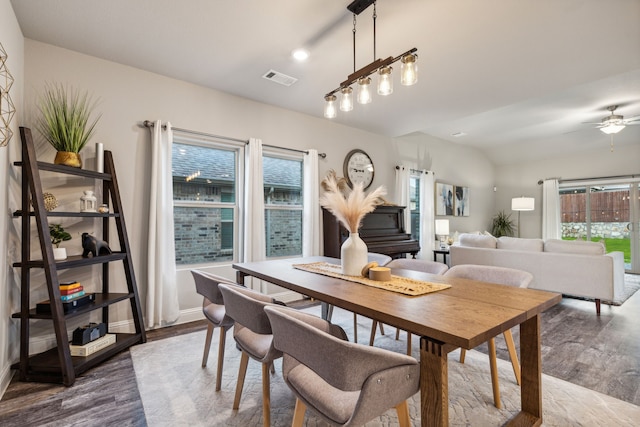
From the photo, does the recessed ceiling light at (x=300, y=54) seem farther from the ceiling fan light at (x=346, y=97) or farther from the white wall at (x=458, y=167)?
the white wall at (x=458, y=167)

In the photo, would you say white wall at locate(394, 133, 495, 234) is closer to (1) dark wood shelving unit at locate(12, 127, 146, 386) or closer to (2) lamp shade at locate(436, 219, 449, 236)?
(2) lamp shade at locate(436, 219, 449, 236)

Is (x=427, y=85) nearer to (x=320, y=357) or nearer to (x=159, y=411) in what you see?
(x=320, y=357)

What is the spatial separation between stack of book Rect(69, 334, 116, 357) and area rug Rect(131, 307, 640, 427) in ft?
0.82

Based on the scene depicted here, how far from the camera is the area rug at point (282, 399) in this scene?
1669 millimetres

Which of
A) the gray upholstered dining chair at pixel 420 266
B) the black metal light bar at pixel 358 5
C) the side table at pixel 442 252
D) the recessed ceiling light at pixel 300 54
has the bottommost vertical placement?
the side table at pixel 442 252

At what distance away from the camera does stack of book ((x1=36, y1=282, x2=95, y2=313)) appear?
2.18 metres

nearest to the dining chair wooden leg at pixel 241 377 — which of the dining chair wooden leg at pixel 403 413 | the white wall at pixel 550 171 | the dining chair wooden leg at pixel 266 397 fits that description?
the dining chair wooden leg at pixel 266 397

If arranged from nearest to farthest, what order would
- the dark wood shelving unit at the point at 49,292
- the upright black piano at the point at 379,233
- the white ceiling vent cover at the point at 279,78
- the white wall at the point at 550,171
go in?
the dark wood shelving unit at the point at 49,292 → the white ceiling vent cover at the point at 279,78 → the upright black piano at the point at 379,233 → the white wall at the point at 550,171

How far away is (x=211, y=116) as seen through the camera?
345cm

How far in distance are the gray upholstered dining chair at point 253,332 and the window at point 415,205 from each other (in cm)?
467

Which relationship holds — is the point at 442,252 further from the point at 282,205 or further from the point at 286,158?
the point at 286,158

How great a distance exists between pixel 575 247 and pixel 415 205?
256cm

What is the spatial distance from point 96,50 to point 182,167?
124cm

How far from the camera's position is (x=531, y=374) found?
1564mm
